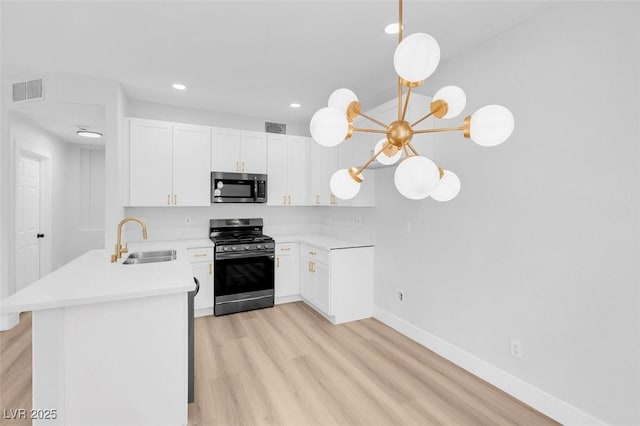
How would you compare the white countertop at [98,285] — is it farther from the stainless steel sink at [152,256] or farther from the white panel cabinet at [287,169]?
the white panel cabinet at [287,169]

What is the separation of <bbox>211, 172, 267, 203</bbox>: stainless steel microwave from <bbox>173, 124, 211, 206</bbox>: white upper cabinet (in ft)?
0.38

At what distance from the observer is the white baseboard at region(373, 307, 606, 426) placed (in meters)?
1.87

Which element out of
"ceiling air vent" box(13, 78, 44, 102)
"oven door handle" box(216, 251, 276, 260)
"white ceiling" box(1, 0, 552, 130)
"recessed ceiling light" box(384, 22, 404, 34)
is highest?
"white ceiling" box(1, 0, 552, 130)

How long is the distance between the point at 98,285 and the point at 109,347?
0.36 meters

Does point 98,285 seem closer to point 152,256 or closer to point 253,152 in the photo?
A: point 152,256

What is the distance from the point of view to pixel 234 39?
2434 mm

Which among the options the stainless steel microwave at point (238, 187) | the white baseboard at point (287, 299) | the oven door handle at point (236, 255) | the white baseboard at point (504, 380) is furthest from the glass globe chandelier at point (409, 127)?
the white baseboard at point (287, 299)

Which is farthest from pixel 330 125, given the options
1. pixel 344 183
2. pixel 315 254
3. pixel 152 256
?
pixel 315 254

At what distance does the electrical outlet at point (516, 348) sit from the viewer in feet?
7.06

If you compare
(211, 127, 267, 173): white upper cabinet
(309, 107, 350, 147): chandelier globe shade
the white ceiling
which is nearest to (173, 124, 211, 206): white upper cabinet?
(211, 127, 267, 173): white upper cabinet

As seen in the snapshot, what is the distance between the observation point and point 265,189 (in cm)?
420

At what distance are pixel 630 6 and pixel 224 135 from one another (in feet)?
12.7

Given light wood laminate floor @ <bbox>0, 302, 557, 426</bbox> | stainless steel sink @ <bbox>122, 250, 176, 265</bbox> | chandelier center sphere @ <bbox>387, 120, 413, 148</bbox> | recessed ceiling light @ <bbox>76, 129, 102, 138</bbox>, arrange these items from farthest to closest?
recessed ceiling light @ <bbox>76, 129, 102, 138</bbox>
stainless steel sink @ <bbox>122, 250, 176, 265</bbox>
light wood laminate floor @ <bbox>0, 302, 557, 426</bbox>
chandelier center sphere @ <bbox>387, 120, 413, 148</bbox>

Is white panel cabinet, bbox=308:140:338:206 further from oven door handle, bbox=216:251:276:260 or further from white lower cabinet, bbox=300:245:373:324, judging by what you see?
oven door handle, bbox=216:251:276:260
